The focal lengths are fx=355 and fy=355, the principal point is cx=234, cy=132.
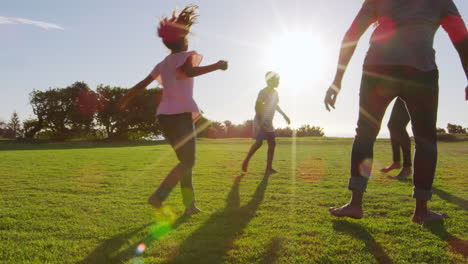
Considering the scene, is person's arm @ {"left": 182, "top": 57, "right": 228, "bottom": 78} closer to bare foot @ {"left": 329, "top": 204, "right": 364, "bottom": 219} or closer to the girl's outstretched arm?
the girl's outstretched arm

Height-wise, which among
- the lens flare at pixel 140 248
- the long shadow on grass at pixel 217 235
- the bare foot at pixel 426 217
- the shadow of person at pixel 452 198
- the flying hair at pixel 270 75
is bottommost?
the lens flare at pixel 140 248

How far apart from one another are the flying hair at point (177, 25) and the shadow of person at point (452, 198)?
12.0 ft

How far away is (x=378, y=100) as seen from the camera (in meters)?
3.18

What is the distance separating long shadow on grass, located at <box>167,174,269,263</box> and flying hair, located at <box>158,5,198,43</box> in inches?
76.8

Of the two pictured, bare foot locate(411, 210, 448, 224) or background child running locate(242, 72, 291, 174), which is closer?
bare foot locate(411, 210, 448, 224)

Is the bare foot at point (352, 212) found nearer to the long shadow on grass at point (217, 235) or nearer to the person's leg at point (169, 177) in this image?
the long shadow on grass at point (217, 235)

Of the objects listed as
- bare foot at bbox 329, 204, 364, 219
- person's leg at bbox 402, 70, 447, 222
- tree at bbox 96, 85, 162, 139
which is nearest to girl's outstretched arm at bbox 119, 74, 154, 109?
bare foot at bbox 329, 204, 364, 219

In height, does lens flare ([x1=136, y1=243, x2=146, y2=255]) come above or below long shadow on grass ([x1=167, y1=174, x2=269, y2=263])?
below

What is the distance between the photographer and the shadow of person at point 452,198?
4082 mm

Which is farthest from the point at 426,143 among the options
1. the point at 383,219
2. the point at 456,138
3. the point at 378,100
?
the point at 456,138

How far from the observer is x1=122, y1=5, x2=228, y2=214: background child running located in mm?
3672

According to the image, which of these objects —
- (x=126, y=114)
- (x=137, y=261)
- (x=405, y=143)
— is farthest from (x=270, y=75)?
(x=126, y=114)

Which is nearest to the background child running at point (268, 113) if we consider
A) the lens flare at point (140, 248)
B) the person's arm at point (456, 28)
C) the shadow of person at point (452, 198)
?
the shadow of person at point (452, 198)

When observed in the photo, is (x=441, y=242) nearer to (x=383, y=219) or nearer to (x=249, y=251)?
(x=383, y=219)
